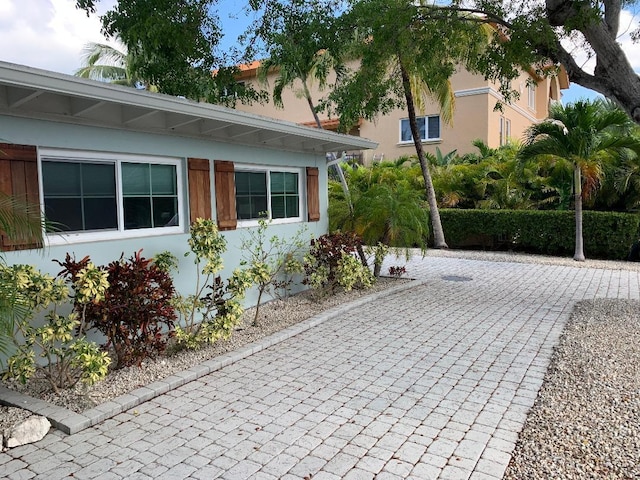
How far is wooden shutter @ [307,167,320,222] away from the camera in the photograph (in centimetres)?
935

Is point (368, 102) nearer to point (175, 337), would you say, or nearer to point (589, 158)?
point (589, 158)

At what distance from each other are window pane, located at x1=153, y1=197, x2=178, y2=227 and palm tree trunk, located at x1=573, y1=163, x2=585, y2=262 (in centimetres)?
1076

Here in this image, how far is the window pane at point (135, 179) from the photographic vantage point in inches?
237

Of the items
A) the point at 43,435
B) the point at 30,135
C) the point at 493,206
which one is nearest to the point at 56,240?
the point at 30,135

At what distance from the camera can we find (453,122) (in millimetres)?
20875

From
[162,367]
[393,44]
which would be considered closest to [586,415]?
[162,367]

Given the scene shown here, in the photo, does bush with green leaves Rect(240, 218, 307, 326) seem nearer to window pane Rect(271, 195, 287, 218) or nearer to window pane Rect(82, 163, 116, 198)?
window pane Rect(271, 195, 287, 218)

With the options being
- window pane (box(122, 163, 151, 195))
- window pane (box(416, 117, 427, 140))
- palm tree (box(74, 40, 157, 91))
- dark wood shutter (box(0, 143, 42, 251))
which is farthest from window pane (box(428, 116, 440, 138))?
dark wood shutter (box(0, 143, 42, 251))

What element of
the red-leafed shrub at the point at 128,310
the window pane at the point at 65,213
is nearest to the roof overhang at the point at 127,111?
the window pane at the point at 65,213

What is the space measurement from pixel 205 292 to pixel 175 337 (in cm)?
165

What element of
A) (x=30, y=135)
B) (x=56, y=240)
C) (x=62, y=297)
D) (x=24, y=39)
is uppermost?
(x=24, y=39)

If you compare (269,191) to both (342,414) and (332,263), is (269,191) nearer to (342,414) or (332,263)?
(332,263)

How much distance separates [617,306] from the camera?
7.95m

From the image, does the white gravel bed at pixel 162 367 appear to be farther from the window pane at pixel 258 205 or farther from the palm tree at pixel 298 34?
the palm tree at pixel 298 34
